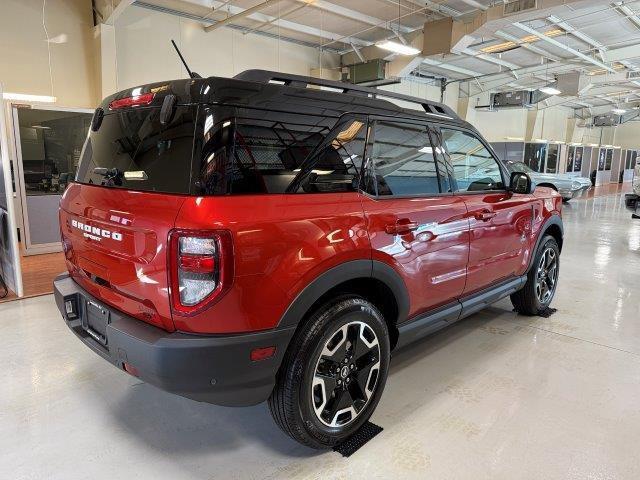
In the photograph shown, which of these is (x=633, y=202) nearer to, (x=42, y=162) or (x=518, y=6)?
(x=518, y=6)

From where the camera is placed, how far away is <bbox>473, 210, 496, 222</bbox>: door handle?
8.52 feet

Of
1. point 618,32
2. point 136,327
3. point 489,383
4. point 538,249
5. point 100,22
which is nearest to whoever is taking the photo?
point 136,327

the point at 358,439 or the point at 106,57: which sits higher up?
the point at 106,57

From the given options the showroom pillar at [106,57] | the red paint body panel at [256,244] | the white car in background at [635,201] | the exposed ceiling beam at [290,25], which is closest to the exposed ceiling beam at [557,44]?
the exposed ceiling beam at [290,25]

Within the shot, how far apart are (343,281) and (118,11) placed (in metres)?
6.62

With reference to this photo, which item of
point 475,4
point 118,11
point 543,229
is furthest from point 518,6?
point 118,11

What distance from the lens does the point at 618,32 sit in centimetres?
955

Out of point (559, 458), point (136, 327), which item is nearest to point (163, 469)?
point (136, 327)

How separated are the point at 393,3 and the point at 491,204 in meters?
6.58

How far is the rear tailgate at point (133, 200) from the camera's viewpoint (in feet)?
4.99

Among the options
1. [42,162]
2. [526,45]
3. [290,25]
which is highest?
[526,45]

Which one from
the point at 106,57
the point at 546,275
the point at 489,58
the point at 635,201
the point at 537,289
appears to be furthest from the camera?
the point at 489,58

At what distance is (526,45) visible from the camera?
407 inches

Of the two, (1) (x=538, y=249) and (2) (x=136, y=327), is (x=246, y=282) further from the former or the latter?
(1) (x=538, y=249)
